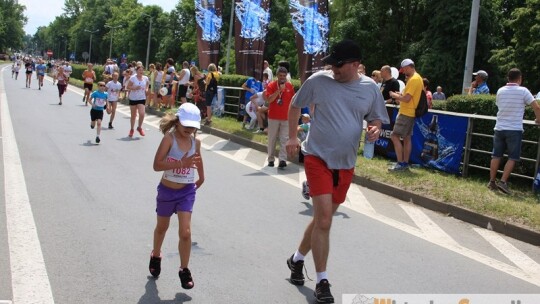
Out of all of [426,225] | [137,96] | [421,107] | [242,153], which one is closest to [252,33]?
[137,96]

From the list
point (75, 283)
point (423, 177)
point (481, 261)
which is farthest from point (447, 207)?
point (75, 283)

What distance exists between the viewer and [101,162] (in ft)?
35.9

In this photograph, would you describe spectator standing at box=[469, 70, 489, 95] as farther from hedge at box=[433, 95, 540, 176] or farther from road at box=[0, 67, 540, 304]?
road at box=[0, 67, 540, 304]

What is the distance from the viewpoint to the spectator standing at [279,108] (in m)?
11.6

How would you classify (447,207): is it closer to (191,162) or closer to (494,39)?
(191,162)

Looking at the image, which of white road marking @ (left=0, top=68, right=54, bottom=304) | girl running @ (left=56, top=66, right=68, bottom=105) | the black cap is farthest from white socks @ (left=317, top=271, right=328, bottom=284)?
girl running @ (left=56, top=66, right=68, bottom=105)

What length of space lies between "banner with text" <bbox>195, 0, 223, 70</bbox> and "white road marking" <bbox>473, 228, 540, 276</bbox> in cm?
1941

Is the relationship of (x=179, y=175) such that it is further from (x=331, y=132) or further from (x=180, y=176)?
(x=331, y=132)

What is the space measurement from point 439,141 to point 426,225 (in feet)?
12.9

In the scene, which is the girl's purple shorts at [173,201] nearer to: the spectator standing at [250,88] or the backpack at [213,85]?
the spectator standing at [250,88]

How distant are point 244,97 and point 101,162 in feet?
30.7

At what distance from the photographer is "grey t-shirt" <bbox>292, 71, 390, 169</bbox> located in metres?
4.74

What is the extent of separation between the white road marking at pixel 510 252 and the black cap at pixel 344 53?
2966 millimetres
